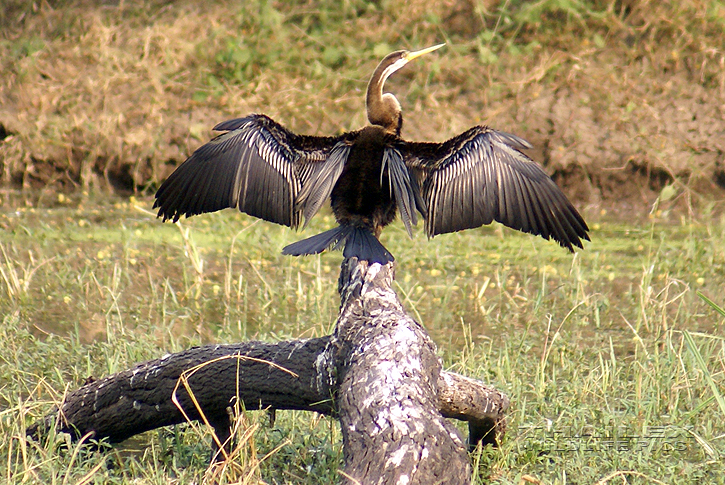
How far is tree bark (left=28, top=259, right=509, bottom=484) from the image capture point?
7.08ft

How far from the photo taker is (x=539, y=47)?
Answer: 7.27m

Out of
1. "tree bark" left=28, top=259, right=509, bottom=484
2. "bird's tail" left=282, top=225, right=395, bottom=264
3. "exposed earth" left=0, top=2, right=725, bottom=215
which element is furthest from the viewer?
"exposed earth" left=0, top=2, right=725, bottom=215

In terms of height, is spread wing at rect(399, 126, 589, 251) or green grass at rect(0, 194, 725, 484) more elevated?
spread wing at rect(399, 126, 589, 251)

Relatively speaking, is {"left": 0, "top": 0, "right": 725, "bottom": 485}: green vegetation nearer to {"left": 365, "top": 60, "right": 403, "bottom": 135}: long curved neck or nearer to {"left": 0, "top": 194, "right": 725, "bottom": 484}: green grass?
{"left": 0, "top": 194, "right": 725, "bottom": 484}: green grass

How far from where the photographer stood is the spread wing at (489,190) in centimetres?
303

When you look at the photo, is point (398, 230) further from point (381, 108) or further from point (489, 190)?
point (489, 190)

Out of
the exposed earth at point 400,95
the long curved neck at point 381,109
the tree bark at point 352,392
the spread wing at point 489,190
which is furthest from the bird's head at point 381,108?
the exposed earth at point 400,95

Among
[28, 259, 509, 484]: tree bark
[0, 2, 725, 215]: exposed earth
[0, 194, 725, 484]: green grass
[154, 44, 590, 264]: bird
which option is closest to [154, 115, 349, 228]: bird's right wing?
[154, 44, 590, 264]: bird

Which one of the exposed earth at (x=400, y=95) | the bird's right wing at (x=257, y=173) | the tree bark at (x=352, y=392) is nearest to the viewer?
the tree bark at (x=352, y=392)

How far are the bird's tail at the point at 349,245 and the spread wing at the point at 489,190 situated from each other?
242mm

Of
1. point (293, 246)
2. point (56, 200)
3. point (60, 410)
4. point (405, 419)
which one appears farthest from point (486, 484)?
point (56, 200)

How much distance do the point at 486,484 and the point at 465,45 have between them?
16.8 ft

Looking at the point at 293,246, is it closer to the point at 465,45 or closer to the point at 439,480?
the point at 439,480

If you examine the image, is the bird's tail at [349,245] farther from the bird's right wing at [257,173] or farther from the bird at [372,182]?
the bird's right wing at [257,173]
